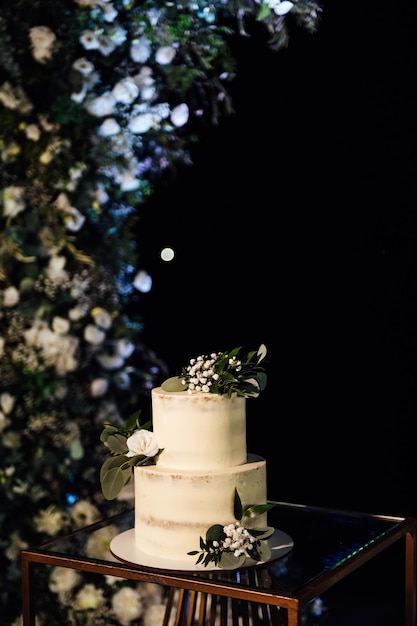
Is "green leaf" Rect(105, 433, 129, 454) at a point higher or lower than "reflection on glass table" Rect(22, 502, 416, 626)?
higher

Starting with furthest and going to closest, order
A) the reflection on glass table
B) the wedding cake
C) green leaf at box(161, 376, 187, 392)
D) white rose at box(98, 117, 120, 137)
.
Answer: white rose at box(98, 117, 120, 137)
green leaf at box(161, 376, 187, 392)
the wedding cake
the reflection on glass table

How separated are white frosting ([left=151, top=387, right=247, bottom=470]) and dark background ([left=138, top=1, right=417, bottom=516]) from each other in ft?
2.58

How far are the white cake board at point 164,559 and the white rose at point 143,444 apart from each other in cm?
17

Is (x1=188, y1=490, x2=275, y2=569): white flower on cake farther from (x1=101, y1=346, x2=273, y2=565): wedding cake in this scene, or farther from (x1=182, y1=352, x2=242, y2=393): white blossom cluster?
(x1=182, y1=352, x2=242, y2=393): white blossom cluster

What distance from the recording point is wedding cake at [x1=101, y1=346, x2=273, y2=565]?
157cm

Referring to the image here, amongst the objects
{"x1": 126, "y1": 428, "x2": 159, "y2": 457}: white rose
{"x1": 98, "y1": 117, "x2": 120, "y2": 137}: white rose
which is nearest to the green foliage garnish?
{"x1": 126, "y1": 428, "x2": 159, "y2": 457}: white rose

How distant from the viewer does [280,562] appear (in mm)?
1557

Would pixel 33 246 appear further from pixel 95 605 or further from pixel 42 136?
pixel 95 605

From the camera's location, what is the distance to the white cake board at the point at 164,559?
4.99 feet

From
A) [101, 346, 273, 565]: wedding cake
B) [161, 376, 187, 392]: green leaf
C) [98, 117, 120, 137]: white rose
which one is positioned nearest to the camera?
Answer: [101, 346, 273, 565]: wedding cake

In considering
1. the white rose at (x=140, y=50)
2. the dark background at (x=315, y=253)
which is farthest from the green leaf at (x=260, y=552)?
the white rose at (x=140, y=50)

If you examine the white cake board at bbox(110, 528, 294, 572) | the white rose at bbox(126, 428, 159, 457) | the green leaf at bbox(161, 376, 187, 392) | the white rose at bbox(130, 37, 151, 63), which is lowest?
the white cake board at bbox(110, 528, 294, 572)

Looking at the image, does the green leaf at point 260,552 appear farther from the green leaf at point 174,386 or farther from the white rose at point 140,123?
the white rose at point 140,123

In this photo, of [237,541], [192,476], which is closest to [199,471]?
[192,476]
